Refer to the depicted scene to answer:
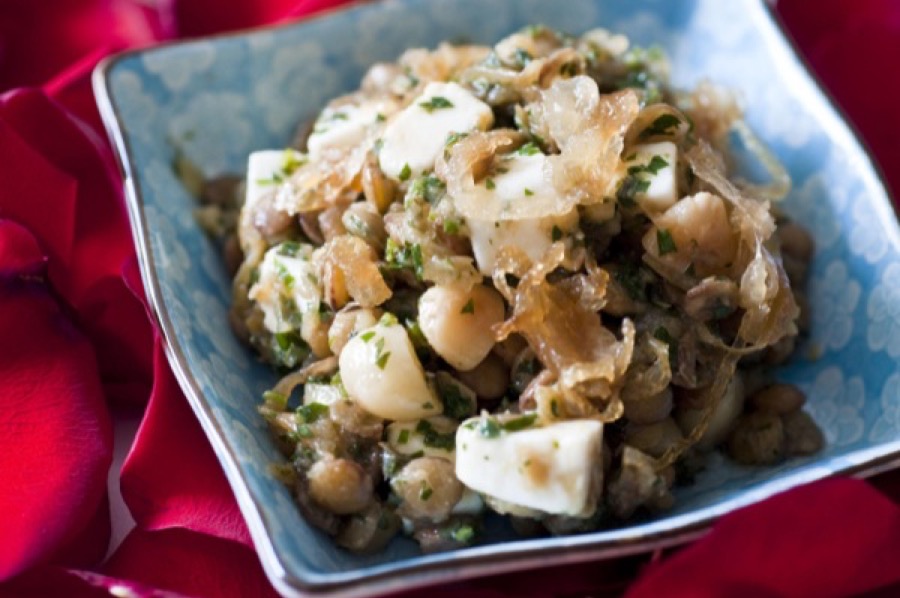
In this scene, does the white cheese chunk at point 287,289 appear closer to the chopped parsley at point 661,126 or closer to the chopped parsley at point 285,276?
the chopped parsley at point 285,276

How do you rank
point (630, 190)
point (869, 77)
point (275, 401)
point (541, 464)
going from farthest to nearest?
point (869, 77) → point (275, 401) → point (630, 190) → point (541, 464)

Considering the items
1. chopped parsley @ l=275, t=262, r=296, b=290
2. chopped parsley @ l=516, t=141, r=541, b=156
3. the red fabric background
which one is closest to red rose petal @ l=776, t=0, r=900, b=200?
the red fabric background

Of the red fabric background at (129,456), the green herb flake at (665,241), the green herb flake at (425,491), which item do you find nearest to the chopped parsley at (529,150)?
the green herb flake at (665,241)

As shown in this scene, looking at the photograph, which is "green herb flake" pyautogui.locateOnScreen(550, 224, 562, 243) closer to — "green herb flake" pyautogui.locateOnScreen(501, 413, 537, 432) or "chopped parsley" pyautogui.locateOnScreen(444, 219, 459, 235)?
"chopped parsley" pyautogui.locateOnScreen(444, 219, 459, 235)

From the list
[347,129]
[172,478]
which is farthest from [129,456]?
[347,129]

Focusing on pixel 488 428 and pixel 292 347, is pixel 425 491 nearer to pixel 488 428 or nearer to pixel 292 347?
pixel 488 428

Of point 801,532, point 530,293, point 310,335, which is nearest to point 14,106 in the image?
point 310,335
